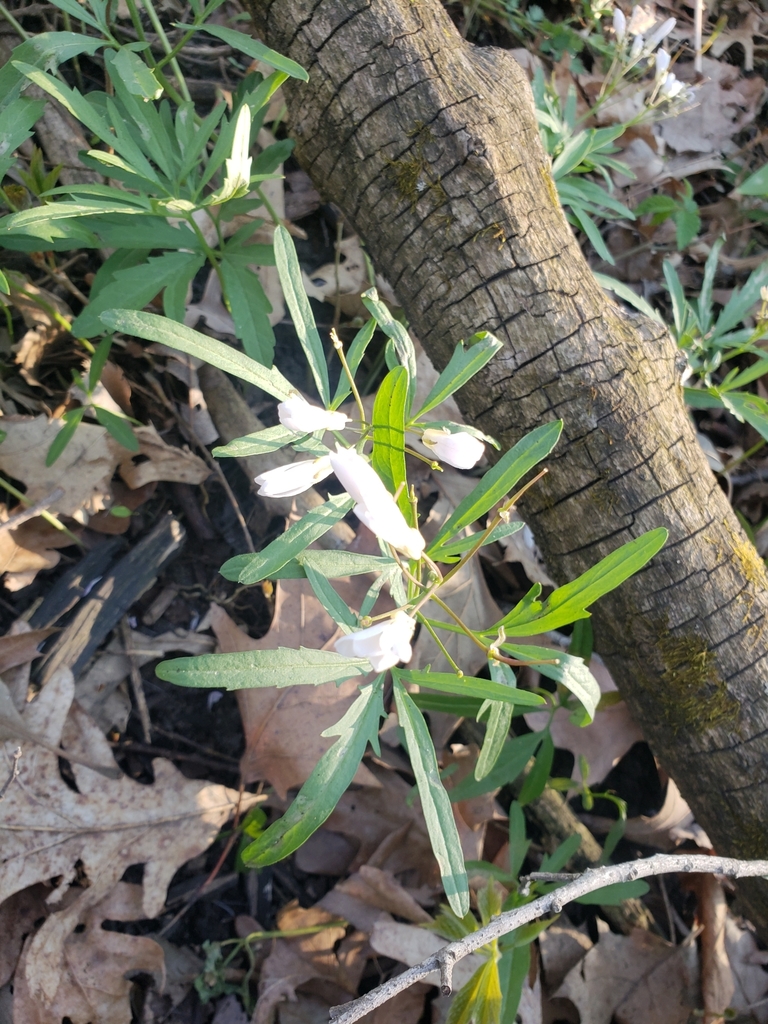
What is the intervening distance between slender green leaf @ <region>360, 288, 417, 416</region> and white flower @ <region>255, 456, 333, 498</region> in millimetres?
253

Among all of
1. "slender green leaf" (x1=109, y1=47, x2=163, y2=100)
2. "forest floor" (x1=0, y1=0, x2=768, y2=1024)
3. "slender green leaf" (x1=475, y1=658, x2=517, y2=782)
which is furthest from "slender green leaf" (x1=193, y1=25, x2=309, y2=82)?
"slender green leaf" (x1=475, y1=658, x2=517, y2=782)

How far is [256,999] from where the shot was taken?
175 cm

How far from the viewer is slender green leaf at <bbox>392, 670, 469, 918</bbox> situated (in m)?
1.20

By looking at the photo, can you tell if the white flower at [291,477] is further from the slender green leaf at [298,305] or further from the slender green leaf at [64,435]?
the slender green leaf at [64,435]

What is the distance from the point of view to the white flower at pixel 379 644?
0.95 m

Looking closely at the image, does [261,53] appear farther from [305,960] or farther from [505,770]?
[305,960]

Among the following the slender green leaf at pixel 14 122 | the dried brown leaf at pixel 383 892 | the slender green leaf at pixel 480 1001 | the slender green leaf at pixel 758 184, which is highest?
the slender green leaf at pixel 758 184

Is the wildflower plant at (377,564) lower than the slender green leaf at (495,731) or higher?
higher

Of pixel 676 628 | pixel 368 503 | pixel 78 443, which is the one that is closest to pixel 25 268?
pixel 78 443

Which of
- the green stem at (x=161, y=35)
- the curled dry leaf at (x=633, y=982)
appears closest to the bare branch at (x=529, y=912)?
the curled dry leaf at (x=633, y=982)

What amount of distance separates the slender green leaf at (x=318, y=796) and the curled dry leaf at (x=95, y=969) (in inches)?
31.9

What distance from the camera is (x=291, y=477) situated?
115cm

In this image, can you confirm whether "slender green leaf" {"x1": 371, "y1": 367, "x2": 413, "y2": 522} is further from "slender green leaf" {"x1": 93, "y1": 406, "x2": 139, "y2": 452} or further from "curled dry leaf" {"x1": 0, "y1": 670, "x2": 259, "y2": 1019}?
"curled dry leaf" {"x1": 0, "y1": 670, "x2": 259, "y2": 1019}

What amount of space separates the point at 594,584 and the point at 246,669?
0.67 m
